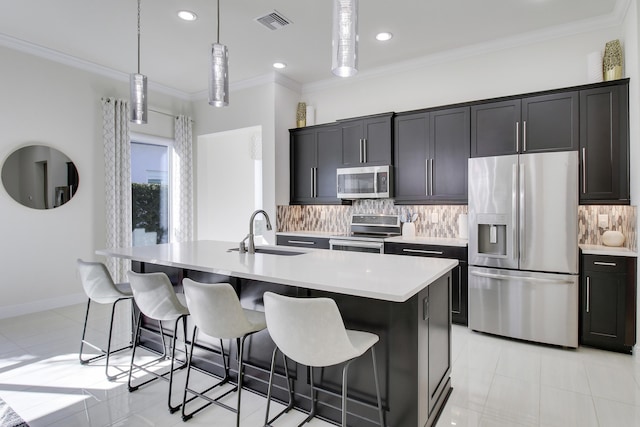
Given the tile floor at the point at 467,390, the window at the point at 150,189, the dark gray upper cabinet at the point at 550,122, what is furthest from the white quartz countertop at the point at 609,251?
the window at the point at 150,189

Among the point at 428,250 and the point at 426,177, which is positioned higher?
the point at 426,177

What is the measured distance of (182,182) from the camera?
5.94m

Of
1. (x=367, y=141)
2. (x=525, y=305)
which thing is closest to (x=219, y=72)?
(x=367, y=141)

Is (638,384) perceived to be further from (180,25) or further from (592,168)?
(180,25)

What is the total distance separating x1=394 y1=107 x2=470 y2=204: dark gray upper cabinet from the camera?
4.09 m

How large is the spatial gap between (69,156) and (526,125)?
17.8ft

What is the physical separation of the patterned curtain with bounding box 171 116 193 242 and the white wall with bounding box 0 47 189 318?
1052 millimetres

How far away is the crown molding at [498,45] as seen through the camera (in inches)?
142

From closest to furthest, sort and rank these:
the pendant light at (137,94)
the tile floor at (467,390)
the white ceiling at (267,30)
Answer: the tile floor at (467,390), the pendant light at (137,94), the white ceiling at (267,30)

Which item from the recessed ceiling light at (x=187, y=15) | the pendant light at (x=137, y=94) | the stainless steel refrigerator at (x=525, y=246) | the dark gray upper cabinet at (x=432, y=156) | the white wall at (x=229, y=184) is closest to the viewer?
the pendant light at (x=137, y=94)

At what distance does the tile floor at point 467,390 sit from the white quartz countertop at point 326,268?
929mm

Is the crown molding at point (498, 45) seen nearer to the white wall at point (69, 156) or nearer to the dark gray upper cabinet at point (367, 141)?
the dark gray upper cabinet at point (367, 141)

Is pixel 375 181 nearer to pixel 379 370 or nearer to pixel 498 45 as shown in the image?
pixel 498 45

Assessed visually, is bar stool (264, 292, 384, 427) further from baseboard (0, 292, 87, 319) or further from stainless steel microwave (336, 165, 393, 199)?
baseboard (0, 292, 87, 319)
